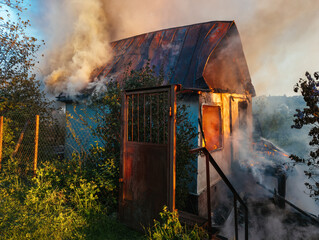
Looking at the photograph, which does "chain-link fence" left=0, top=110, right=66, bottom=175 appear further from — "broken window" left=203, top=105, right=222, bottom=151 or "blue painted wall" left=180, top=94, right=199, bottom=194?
"broken window" left=203, top=105, right=222, bottom=151

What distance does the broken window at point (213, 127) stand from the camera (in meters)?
7.82

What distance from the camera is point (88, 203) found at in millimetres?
3906

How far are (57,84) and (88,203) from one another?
23.8 ft

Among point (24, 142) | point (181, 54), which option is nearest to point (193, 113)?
point (181, 54)

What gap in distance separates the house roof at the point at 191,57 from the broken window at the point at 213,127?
97 cm

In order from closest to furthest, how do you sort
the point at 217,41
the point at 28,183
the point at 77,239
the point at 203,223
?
the point at 77,239
the point at 203,223
the point at 28,183
the point at 217,41

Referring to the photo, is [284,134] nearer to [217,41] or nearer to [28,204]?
[217,41]

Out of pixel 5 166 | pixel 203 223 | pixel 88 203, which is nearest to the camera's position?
pixel 203 223

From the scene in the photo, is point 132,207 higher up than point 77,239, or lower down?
higher up

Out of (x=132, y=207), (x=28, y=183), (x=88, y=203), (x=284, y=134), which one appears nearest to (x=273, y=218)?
(x=132, y=207)

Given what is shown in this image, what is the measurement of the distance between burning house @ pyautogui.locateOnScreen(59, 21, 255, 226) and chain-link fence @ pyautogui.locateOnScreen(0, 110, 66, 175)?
3.57ft

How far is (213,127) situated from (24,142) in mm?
7266

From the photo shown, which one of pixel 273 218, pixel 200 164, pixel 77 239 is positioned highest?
pixel 200 164

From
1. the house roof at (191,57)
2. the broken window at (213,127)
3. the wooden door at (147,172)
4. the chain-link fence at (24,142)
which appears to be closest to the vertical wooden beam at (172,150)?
the wooden door at (147,172)
